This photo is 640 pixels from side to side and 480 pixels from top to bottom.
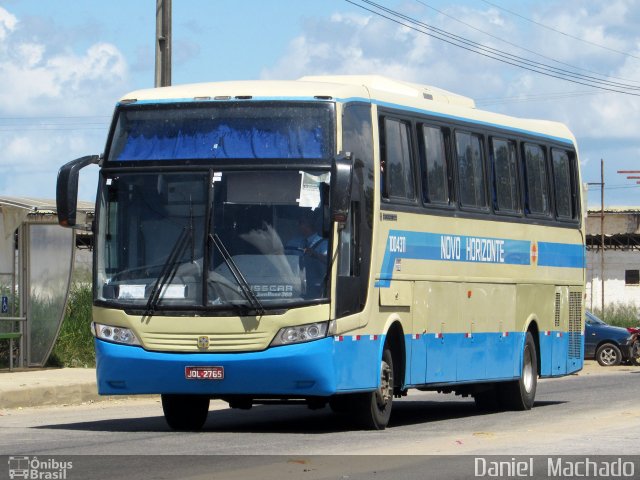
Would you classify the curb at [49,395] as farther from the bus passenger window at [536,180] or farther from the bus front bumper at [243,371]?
the bus passenger window at [536,180]

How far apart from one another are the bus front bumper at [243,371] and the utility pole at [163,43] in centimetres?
1015

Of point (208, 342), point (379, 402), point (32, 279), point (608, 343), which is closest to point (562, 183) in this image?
point (379, 402)

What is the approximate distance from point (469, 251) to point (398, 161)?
2406 mm

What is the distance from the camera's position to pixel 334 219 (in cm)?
1485

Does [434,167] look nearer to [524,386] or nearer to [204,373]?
[524,386]

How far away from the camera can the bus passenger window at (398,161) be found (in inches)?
655

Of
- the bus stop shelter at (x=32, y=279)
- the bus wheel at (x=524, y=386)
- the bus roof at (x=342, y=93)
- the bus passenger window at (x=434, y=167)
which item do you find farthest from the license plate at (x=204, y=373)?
the bus stop shelter at (x=32, y=279)

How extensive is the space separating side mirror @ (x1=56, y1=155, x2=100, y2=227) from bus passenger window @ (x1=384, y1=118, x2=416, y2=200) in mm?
3437

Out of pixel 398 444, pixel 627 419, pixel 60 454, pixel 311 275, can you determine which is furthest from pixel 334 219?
pixel 627 419

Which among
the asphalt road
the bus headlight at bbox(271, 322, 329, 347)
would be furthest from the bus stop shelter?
the bus headlight at bbox(271, 322, 329, 347)

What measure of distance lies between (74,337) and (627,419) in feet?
40.2

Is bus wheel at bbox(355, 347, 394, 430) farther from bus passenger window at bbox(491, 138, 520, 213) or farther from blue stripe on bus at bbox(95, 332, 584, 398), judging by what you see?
bus passenger window at bbox(491, 138, 520, 213)

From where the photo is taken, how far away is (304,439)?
585 inches

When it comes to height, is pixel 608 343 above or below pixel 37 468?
below
